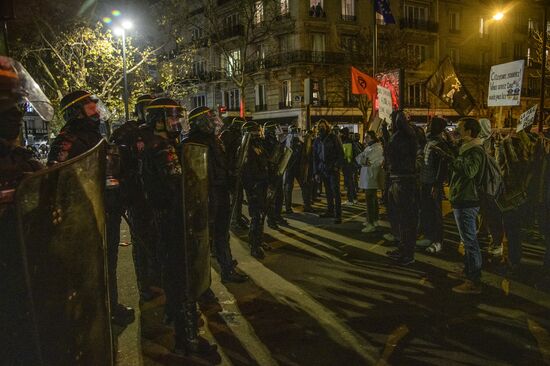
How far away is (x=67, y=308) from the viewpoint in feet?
5.89

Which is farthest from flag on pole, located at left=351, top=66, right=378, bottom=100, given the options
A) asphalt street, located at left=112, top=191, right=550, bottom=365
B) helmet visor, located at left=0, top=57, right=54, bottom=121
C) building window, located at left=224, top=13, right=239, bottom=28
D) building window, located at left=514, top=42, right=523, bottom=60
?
building window, located at left=514, top=42, right=523, bottom=60

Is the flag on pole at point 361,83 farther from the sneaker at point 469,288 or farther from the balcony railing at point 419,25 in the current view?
the balcony railing at point 419,25

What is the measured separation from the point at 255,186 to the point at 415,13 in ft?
134

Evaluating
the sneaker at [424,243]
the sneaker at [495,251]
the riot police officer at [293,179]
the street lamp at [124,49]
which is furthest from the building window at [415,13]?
the sneaker at [495,251]

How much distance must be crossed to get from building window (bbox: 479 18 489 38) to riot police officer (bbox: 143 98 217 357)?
50.1 m

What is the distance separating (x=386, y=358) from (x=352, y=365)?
31cm

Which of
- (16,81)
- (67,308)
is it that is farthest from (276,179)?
(67,308)

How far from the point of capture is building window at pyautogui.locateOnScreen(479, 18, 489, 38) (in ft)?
151

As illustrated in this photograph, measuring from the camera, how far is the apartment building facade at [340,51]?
121 ft

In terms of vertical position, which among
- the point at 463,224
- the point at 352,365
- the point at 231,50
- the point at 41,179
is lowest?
the point at 352,365

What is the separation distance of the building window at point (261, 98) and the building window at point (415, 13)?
48.9 ft

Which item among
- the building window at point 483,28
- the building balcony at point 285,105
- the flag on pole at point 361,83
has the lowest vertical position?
the flag on pole at point 361,83

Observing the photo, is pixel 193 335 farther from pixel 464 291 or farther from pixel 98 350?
pixel 464 291

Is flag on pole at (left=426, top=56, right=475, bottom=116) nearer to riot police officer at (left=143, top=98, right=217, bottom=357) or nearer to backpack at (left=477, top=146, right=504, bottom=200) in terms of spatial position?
backpack at (left=477, top=146, right=504, bottom=200)
